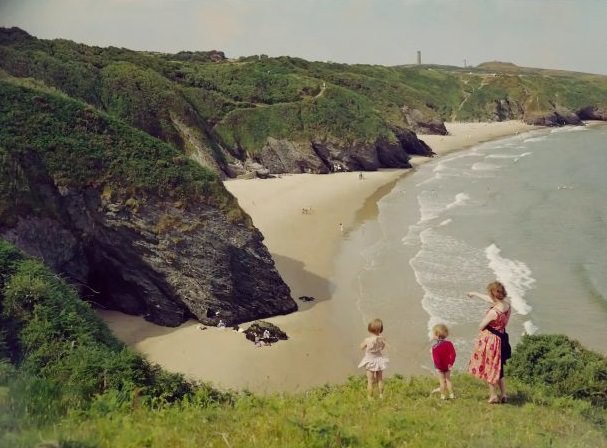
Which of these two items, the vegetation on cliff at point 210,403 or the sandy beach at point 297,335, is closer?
the vegetation on cliff at point 210,403

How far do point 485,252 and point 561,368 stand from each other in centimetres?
1905

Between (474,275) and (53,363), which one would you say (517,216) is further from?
(53,363)

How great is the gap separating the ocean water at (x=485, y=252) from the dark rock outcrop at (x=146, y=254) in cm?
550

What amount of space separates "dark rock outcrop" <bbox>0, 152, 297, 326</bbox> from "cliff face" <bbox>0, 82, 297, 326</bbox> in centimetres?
4

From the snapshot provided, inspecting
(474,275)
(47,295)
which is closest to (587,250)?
(474,275)

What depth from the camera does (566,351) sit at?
41.1ft

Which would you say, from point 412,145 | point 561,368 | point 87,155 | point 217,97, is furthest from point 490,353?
point 412,145

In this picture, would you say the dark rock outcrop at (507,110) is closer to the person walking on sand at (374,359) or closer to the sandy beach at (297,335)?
the sandy beach at (297,335)

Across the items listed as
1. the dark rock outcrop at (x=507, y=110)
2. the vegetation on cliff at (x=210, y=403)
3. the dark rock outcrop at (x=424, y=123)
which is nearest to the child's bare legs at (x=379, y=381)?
the vegetation on cliff at (x=210, y=403)

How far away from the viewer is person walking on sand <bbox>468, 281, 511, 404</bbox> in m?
8.96

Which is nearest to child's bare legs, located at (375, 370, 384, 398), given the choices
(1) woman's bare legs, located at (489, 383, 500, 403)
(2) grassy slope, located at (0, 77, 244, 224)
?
(1) woman's bare legs, located at (489, 383, 500, 403)

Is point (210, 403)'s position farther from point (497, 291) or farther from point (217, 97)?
point (217, 97)

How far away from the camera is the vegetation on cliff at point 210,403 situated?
643cm

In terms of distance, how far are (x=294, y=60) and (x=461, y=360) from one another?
90.5 meters
